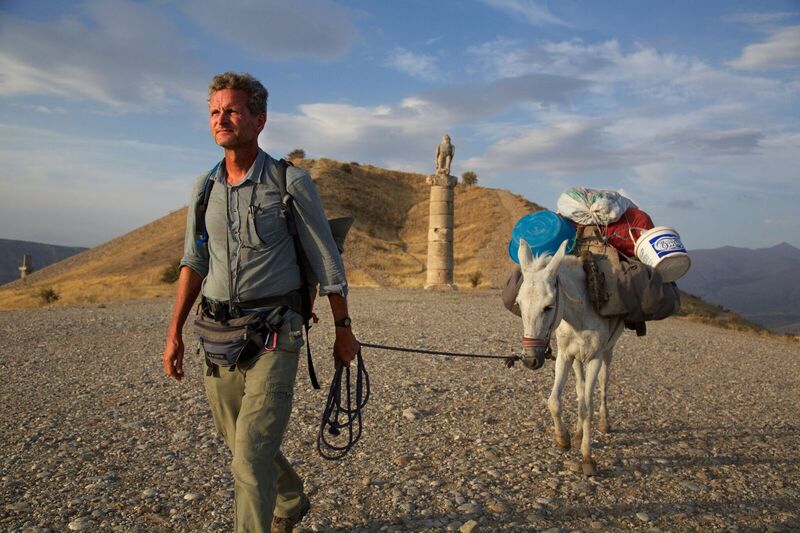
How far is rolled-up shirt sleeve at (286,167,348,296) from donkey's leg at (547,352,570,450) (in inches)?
114

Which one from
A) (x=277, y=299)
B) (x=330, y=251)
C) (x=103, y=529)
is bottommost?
(x=103, y=529)

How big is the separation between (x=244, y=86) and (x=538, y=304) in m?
2.80

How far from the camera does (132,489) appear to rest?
4957 mm

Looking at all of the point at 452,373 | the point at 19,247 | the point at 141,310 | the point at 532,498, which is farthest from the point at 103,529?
the point at 19,247

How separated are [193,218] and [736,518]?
4412mm

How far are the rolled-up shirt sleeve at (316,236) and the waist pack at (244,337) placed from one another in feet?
0.97

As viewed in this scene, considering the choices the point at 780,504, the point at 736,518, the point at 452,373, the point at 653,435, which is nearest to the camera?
the point at 736,518

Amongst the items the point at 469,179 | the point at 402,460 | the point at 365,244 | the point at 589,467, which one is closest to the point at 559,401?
the point at 589,467

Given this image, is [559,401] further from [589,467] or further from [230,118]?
[230,118]

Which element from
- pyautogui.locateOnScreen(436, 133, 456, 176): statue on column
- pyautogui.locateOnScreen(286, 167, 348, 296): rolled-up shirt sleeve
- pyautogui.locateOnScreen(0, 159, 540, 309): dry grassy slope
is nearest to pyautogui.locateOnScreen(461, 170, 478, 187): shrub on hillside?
pyautogui.locateOnScreen(0, 159, 540, 309): dry grassy slope

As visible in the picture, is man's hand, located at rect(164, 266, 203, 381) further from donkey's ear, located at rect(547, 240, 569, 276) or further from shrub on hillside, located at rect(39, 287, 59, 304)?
shrub on hillside, located at rect(39, 287, 59, 304)

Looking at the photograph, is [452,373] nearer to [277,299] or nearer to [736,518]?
[736,518]

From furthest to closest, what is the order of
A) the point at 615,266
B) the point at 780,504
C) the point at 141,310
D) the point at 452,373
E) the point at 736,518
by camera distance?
the point at 141,310 → the point at 452,373 → the point at 615,266 → the point at 780,504 → the point at 736,518

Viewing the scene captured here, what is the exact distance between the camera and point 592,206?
20.3 feet
